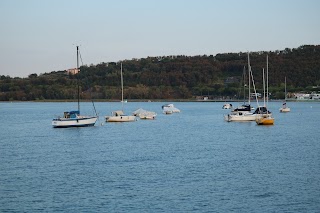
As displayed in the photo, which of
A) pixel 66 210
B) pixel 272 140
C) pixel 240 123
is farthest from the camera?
pixel 240 123

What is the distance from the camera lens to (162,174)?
3522 centimetres

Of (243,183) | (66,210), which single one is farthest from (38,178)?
(243,183)

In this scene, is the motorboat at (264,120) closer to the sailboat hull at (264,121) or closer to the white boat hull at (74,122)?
the sailboat hull at (264,121)

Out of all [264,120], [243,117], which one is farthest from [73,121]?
[264,120]

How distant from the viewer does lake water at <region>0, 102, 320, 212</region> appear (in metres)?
27.7

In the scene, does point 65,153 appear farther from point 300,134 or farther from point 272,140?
point 300,134

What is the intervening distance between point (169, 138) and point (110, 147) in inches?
391

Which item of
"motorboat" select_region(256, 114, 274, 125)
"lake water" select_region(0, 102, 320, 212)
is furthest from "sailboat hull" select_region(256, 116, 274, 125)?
"lake water" select_region(0, 102, 320, 212)

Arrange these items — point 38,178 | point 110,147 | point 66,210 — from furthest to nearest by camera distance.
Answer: point 110,147, point 38,178, point 66,210

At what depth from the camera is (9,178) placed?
114 feet

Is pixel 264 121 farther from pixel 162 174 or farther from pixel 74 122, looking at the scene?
pixel 162 174

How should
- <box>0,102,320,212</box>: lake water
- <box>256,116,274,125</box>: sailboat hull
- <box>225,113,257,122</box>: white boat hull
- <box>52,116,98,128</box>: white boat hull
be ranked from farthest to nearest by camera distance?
<box>225,113,257,122</box>: white boat hull, <box>256,116,274,125</box>: sailboat hull, <box>52,116,98,128</box>: white boat hull, <box>0,102,320,212</box>: lake water

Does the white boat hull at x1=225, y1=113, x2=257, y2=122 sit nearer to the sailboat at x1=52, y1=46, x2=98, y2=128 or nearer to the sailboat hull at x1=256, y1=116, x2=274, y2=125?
the sailboat hull at x1=256, y1=116, x2=274, y2=125

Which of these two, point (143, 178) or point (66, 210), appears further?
point (143, 178)
